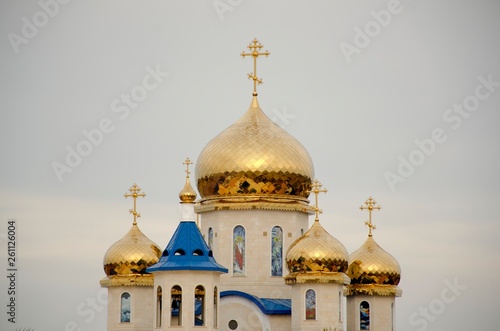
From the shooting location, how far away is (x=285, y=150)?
184ft

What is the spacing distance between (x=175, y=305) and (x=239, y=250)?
460 cm

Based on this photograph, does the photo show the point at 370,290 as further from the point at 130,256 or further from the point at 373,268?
the point at 130,256

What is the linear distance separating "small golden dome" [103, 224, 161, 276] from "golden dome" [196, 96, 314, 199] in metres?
2.65

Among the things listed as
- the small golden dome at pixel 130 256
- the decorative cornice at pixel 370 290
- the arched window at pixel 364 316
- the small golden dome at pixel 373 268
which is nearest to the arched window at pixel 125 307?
the small golden dome at pixel 130 256

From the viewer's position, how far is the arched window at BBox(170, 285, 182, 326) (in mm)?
51281

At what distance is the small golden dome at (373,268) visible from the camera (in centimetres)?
5712

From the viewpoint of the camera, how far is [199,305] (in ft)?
171

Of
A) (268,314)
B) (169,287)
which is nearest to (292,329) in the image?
(268,314)

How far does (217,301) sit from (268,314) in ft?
8.32

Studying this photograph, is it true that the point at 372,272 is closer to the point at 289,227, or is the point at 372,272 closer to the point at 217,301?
the point at 289,227

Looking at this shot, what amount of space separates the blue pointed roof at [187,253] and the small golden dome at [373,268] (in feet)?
22.6

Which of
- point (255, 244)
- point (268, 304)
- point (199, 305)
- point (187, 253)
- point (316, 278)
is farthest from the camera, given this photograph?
point (255, 244)

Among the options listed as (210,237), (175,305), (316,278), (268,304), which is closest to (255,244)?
(210,237)

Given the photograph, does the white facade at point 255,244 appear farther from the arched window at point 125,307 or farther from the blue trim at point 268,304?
the arched window at point 125,307
